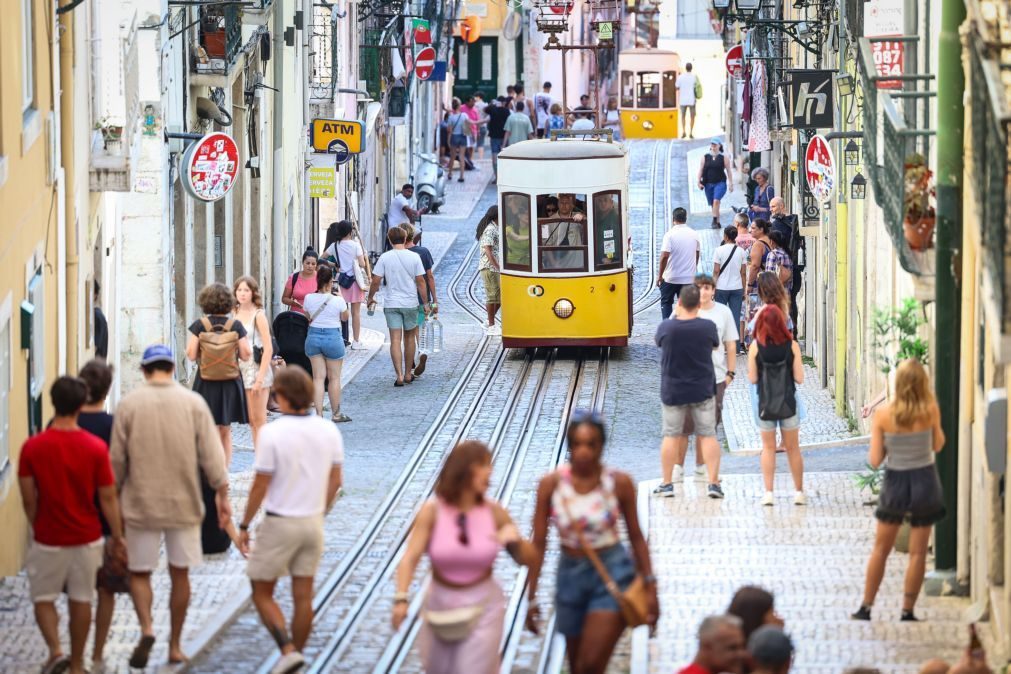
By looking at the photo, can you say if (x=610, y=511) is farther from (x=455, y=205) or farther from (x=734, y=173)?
(x=734, y=173)

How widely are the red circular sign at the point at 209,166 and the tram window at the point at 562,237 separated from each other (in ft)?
14.8

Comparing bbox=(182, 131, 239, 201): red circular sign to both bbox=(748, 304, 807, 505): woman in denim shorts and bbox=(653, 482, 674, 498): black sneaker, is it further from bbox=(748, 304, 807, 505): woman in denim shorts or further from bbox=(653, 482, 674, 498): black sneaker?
bbox=(748, 304, 807, 505): woman in denim shorts

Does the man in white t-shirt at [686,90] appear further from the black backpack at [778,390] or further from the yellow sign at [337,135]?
the black backpack at [778,390]

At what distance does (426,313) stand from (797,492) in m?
7.88

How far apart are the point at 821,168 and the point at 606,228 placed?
14.1 ft

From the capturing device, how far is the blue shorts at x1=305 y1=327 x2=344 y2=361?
19406 mm

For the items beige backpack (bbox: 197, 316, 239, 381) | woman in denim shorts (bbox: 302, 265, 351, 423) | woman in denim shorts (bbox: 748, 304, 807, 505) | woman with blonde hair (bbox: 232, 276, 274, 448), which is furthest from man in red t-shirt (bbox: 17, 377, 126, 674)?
woman in denim shorts (bbox: 302, 265, 351, 423)

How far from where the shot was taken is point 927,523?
1173 centimetres

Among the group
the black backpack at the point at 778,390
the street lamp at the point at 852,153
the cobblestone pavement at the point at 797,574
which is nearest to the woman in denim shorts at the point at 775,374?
the black backpack at the point at 778,390

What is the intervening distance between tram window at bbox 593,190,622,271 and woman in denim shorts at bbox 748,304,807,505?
9.40m

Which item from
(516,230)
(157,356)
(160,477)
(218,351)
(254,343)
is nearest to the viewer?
(160,477)

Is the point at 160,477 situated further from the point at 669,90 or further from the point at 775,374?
the point at 669,90

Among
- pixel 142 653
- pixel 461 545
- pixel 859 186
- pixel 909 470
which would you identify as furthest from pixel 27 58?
pixel 859 186

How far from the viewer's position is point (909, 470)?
38.7 ft
